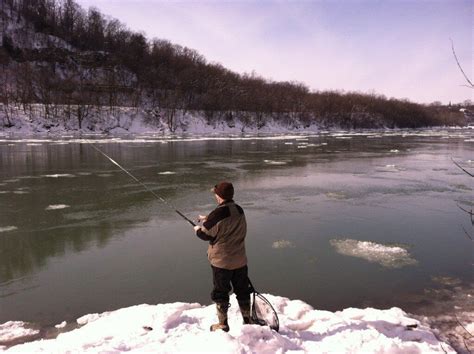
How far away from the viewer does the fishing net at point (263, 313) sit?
13.6 ft

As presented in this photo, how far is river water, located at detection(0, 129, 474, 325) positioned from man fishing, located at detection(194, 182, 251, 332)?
1198 mm

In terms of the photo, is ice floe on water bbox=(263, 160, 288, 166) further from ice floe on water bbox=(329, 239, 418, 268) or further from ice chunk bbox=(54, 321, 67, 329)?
ice chunk bbox=(54, 321, 67, 329)

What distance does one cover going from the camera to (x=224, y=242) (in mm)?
3984

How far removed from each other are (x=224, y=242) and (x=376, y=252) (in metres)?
4.01

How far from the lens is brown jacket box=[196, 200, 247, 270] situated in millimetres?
3918

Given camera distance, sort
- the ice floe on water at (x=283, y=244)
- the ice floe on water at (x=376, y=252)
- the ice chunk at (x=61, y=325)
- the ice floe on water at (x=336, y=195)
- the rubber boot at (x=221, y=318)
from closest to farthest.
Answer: the rubber boot at (x=221, y=318)
the ice chunk at (x=61, y=325)
the ice floe on water at (x=376, y=252)
the ice floe on water at (x=283, y=244)
the ice floe on water at (x=336, y=195)

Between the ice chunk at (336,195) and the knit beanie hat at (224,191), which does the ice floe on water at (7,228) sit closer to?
the knit beanie hat at (224,191)

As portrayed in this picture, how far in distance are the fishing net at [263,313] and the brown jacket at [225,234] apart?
1.33ft

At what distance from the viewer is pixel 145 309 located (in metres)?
4.55

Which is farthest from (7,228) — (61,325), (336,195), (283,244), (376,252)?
(336,195)

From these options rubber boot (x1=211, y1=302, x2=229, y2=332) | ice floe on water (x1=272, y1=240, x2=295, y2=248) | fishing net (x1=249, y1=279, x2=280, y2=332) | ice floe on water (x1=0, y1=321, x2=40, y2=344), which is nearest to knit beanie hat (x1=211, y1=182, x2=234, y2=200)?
fishing net (x1=249, y1=279, x2=280, y2=332)

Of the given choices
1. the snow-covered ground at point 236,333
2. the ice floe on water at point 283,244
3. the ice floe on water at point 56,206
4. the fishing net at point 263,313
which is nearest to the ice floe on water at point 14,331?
the snow-covered ground at point 236,333

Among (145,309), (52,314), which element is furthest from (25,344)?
(145,309)

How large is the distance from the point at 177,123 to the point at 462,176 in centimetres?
5190
